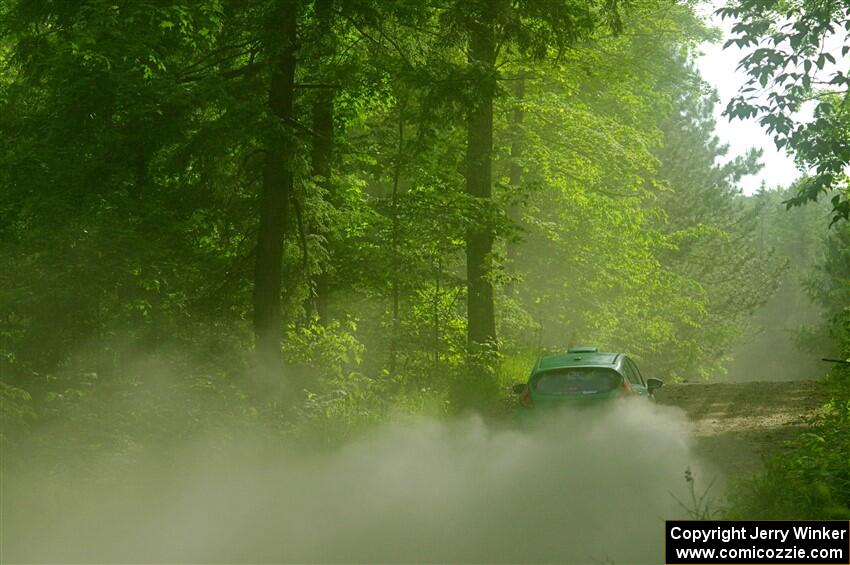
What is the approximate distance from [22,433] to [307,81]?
30.3ft

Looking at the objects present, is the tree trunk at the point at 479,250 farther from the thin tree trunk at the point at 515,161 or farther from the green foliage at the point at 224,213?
the thin tree trunk at the point at 515,161

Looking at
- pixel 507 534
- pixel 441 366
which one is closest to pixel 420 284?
pixel 441 366

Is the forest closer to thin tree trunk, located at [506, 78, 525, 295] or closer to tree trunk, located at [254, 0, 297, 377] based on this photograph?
tree trunk, located at [254, 0, 297, 377]

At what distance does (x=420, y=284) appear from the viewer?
21062mm

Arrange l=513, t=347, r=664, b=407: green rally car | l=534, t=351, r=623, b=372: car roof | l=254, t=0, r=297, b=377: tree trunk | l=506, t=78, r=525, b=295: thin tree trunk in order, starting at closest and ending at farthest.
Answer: l=513, t=347, r=664, b=407: green rally car < l=534, t=351, r=623, b=372: car roof < l=254, t=0, r=297, b=377: tree trunk < l=506, t=78, r=525, b=295: thin tree trunk

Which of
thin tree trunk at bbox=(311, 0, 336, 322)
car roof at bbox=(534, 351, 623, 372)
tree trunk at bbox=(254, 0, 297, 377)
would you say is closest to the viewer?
car roof at bbox=(534, 351, 623, 372)

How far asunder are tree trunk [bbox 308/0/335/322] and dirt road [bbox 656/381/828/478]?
7.58 meters

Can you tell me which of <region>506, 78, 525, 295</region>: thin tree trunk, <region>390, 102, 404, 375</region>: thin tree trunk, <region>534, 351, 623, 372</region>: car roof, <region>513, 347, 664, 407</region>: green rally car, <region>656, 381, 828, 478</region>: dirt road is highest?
<region>506, 78, 525, 295</region>: thin tree trunk

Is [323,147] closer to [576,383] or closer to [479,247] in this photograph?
[479,247]

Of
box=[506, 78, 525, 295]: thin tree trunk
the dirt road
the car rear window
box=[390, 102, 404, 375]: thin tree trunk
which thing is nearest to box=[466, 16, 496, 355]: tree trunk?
box=[506, 78, 525, 295]: thin tree trunk

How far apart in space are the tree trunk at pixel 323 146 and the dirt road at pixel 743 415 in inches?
298

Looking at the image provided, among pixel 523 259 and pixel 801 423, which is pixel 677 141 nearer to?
pixel 523 259

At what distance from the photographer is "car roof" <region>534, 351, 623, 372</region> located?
15391mm

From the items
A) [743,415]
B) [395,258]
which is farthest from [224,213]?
[743,415]
